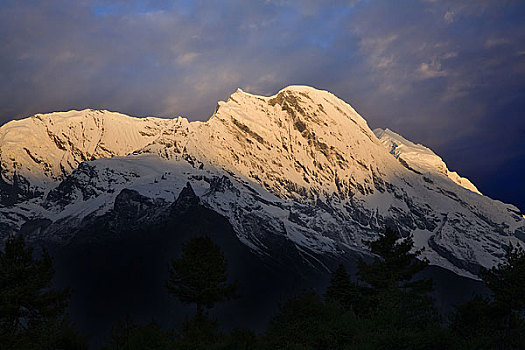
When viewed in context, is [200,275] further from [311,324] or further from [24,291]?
[311,324]

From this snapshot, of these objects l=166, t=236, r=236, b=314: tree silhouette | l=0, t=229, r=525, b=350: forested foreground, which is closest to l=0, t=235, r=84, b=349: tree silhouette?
l=0, t=229, r=525, b=350: forested foreground

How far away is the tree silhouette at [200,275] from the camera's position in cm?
5097

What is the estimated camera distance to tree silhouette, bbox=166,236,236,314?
50969mm

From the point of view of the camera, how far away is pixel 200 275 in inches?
2010

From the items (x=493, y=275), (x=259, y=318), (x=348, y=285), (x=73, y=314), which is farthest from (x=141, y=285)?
(x=493, y=275)

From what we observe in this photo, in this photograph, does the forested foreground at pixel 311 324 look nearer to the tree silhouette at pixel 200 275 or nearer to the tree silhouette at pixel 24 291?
the tree silhouette at pixel 24 291

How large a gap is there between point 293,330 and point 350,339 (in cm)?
350

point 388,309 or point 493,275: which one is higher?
point 493,275

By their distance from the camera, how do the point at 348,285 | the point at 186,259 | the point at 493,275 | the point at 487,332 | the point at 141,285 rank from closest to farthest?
the point at 487,332, the point at 493,275, the point at 186,259, the point at 348,285, the point at 141,285

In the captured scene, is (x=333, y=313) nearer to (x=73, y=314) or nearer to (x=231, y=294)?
(x=231, y=294)

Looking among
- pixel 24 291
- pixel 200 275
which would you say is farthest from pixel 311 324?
pixel 24 291

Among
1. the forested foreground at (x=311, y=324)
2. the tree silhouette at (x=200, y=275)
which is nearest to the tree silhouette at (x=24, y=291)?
the forested foreground at (x=311, y=324)

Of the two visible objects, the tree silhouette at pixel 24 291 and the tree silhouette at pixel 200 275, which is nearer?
the tree silhouette at pixel 24 291

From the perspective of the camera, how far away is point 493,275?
43.8 m
